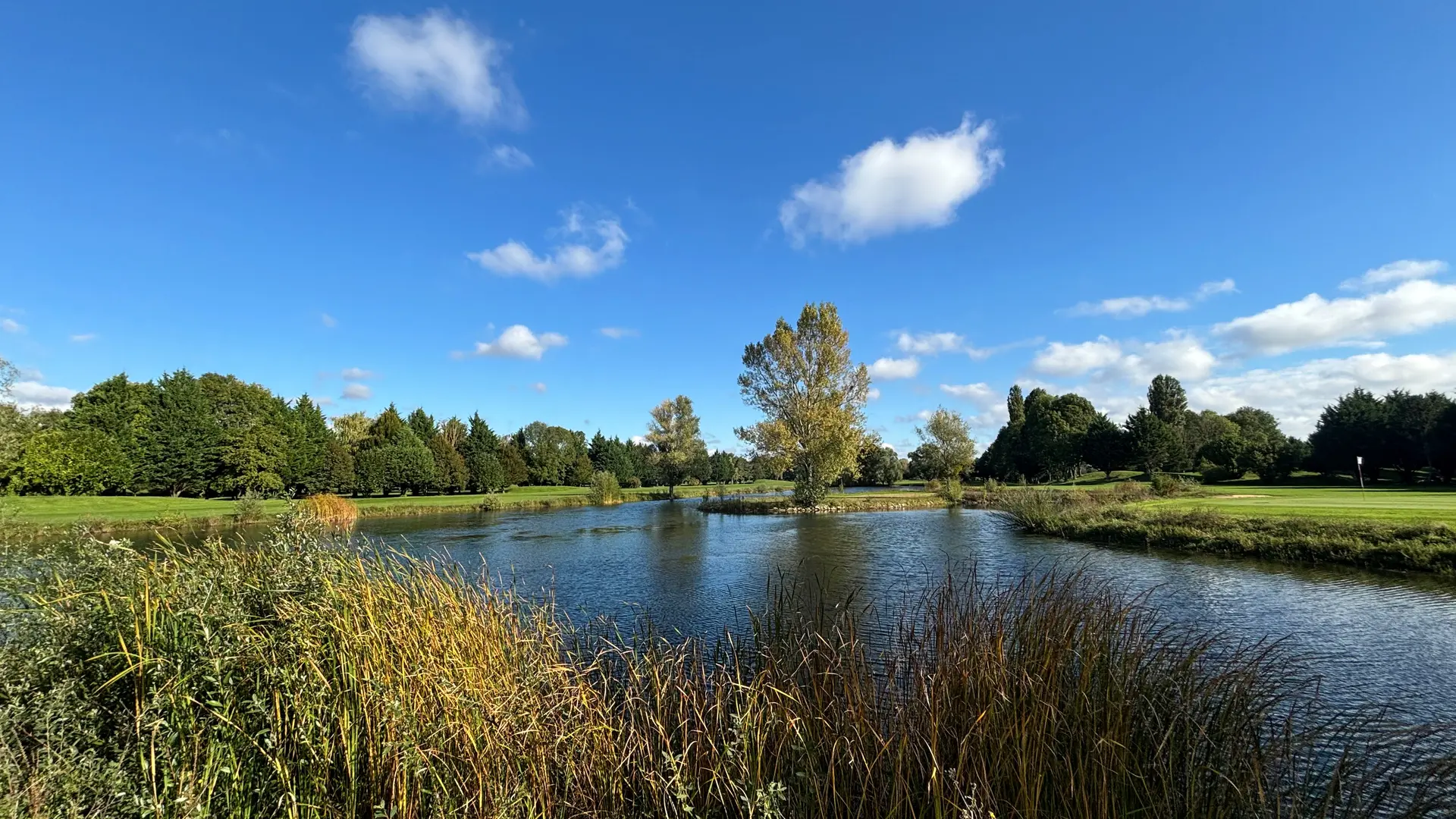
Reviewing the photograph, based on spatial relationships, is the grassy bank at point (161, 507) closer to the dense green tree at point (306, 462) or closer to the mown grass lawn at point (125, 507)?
the mown grass lawn at point (125, 507)

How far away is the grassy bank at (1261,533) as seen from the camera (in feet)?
49.8

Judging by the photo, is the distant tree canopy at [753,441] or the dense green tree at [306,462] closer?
the distant tree canopy at [753,441]

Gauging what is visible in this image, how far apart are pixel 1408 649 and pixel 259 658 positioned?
15.3 m

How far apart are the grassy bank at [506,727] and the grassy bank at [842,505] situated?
37.5m

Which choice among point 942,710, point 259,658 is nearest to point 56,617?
point 259,658

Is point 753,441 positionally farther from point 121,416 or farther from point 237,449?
point 121,416

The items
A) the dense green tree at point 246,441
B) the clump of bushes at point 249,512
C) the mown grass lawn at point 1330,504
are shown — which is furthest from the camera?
the dense green tree at point 246,441

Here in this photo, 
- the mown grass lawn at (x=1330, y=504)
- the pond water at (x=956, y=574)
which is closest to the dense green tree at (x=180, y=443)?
the pond water at (x=956, y=574)

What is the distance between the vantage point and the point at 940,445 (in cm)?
7100

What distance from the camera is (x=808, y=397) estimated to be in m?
44.8

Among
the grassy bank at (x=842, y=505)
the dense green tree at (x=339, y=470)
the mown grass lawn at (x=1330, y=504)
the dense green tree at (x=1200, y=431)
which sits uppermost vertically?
the dense green tree at (x=1200, y=431)

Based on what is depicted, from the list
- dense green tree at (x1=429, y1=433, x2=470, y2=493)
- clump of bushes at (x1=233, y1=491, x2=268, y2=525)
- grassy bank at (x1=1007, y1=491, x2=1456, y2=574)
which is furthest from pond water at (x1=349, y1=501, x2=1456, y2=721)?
dense green tree at (x1=429, y1=433, x2=470, y2=493)

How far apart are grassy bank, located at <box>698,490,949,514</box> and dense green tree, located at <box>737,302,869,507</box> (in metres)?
1.21

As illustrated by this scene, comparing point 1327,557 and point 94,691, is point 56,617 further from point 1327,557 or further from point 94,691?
point 1327,557
